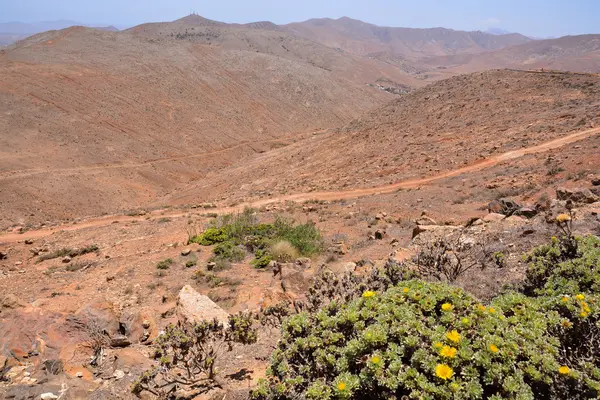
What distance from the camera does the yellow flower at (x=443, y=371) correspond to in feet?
7.75

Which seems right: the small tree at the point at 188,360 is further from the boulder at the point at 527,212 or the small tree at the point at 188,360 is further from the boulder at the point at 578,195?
the boulder at the point at 578,195

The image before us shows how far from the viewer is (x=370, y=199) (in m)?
16.5

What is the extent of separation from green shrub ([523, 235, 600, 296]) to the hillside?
25.2 m

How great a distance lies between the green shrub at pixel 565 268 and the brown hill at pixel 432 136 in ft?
49.0

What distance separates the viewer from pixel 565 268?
4.01 m

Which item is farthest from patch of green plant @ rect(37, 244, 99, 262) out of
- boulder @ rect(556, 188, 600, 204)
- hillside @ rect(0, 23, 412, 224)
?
boulder @ rect(556, 188, 600, 204)

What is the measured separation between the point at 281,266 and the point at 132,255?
239 inches

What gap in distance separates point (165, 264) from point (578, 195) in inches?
408

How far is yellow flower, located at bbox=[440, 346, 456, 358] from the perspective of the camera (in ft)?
8.08

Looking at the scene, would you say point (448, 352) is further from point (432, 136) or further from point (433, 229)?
point (432, 136)

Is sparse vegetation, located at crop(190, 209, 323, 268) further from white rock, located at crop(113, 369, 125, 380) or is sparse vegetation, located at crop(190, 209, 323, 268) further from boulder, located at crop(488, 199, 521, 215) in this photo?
white rock, located at crop(113, 369, 125, 380)

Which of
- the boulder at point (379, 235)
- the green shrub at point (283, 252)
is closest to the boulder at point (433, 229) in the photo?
the boulder at point (379, 235)

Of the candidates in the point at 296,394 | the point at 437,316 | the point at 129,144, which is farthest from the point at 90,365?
the point at 129,144

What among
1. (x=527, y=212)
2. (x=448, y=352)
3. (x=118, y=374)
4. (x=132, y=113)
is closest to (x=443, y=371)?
(x=448, y=352)
